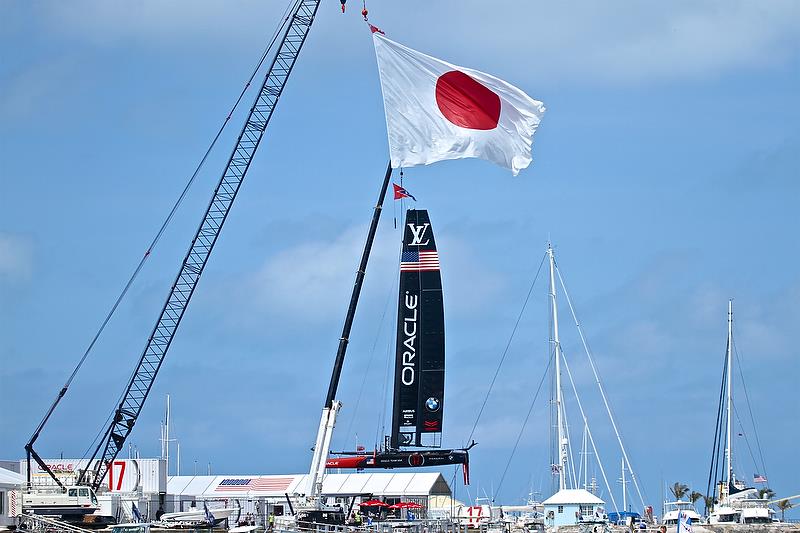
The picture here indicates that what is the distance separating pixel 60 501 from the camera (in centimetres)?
8419

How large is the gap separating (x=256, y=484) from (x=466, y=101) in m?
67.7

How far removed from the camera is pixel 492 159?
2461 inches

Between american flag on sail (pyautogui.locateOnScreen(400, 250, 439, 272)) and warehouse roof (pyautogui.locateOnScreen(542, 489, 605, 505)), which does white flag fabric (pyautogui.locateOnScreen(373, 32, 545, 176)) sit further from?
warehouse roof (pyautogui.locateOnScreen(542, 489, 605, 505))

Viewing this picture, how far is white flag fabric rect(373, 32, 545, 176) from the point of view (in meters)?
62.5

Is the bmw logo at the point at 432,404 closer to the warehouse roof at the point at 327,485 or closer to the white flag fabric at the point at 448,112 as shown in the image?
the white flag fabric at the point at 448,112

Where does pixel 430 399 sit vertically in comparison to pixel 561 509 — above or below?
above

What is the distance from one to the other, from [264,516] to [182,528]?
5.66 meters

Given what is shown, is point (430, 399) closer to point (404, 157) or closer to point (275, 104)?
point (404, 157)

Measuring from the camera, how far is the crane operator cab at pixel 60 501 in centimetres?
8350

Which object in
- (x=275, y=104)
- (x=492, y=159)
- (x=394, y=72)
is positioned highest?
(x=275, y=104)

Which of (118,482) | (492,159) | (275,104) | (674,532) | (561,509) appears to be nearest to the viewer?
(492,159)

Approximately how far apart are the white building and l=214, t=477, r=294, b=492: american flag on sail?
45363 mm

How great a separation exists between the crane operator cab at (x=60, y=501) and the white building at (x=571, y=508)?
27.1m

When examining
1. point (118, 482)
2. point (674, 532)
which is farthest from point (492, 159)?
point (118, 482)
